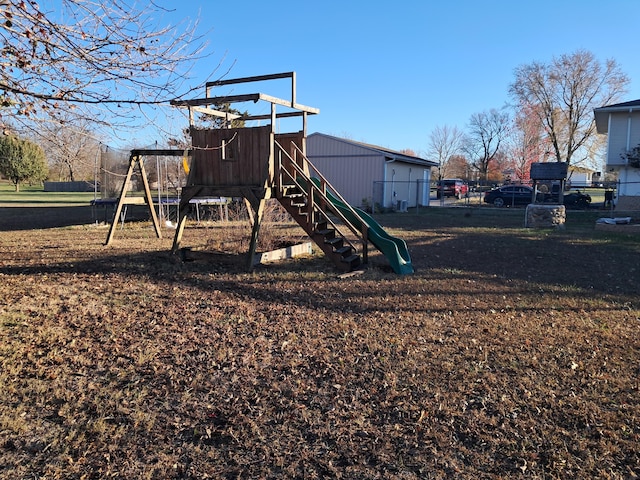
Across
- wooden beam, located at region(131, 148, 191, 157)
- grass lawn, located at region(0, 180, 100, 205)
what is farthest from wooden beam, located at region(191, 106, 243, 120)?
grass lawn, located at region(0, 180, 100, 205)

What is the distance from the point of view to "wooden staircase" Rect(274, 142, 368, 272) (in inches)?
341

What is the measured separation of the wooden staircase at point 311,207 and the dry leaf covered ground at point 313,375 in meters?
0.77

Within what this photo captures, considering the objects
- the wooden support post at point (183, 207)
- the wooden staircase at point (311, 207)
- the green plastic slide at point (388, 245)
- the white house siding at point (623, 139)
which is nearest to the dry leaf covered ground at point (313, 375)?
the green plastic slide at point (388, 245)

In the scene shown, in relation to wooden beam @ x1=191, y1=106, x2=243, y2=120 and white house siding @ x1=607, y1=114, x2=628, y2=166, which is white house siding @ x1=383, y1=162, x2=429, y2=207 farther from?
wooden beam @ x1=191, y1=106, x2=243, y2=120

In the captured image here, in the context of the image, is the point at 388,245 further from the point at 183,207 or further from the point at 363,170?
the point at 363,170

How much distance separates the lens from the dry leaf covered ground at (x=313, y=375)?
2.94 meters

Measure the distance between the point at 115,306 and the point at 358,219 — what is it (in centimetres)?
475

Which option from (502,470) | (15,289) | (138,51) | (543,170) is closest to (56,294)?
(15,289)

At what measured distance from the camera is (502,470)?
2836 millimetres

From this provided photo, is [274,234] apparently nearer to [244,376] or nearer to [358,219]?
[358,219]

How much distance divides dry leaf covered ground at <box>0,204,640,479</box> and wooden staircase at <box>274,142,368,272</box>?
0.77 metres

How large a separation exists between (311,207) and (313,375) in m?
5.03

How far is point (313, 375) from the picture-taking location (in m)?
4.16

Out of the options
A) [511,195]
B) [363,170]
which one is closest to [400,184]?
[363,170]
